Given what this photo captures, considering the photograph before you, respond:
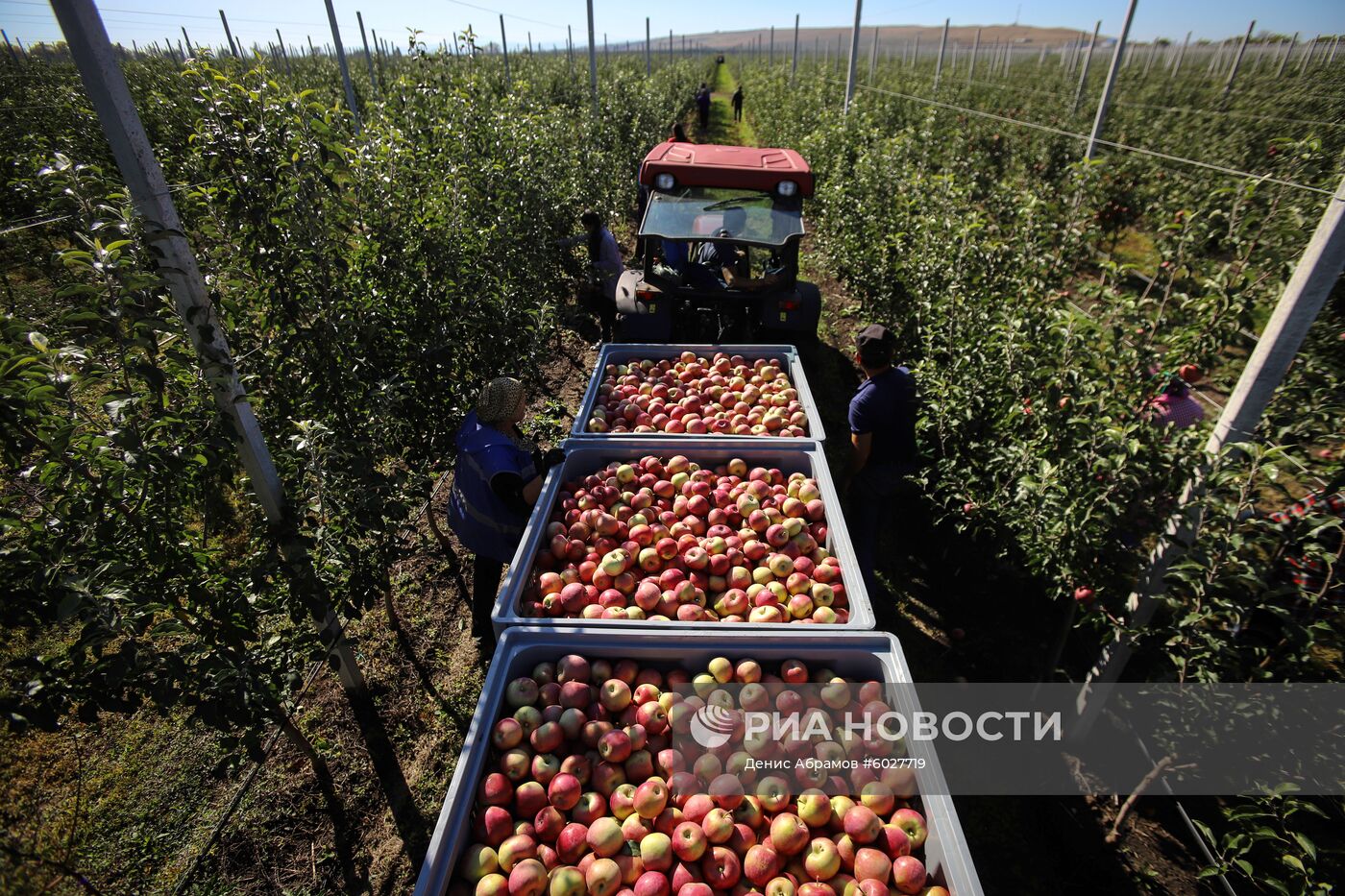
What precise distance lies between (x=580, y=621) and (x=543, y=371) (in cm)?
589

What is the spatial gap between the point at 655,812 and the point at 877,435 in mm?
3023

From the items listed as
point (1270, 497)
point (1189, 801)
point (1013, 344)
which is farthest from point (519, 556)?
point (1270, 497)

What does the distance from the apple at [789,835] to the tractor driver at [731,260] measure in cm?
508

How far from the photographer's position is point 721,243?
611 cm

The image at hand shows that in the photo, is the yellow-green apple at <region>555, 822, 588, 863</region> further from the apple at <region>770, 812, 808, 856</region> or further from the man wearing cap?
the man wearing cap

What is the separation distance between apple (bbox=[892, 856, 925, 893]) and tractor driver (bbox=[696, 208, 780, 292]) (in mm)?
5187

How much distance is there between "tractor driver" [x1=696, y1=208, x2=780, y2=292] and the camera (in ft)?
20.4

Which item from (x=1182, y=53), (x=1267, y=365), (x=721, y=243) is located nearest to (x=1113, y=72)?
(x=721, y=243)

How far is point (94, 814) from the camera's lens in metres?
3.34

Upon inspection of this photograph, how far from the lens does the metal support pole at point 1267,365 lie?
7.82 feet

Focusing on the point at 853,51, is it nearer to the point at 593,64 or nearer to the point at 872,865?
the point at 593,64

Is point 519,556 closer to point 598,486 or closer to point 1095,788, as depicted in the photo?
point 598,486

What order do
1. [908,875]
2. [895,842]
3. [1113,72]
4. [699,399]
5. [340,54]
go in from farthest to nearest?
[340,54] < [1113,72] < [699,399] < [895,842] < [908,875]

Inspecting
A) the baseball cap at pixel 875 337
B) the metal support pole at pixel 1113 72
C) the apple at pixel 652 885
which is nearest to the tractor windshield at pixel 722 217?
the baseball cap at pixel 875 337
